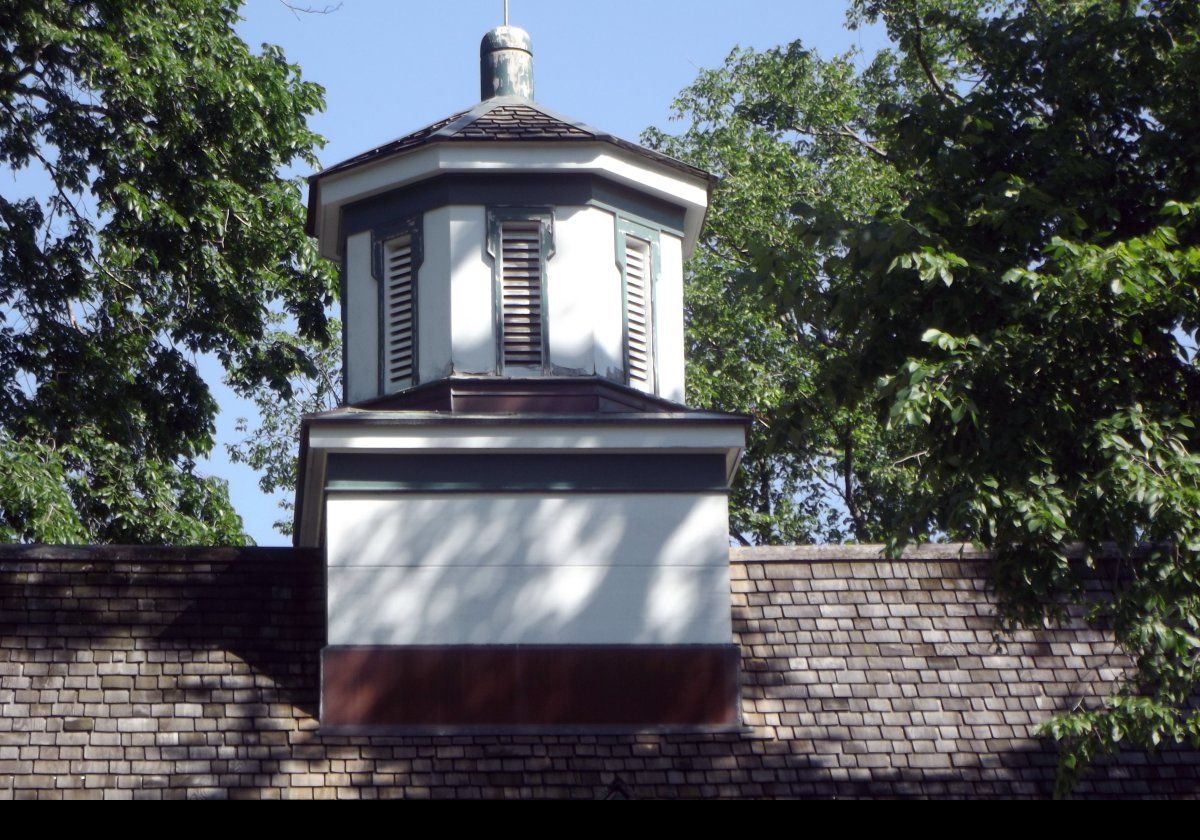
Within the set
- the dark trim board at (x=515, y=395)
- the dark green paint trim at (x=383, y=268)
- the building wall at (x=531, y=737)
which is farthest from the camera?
the dark green paint trim at (x=383, y=268)

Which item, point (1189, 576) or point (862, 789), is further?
point (862, 789)

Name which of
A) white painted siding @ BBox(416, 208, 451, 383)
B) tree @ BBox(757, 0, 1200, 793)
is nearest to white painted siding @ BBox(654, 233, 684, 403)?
white painted siding @ BBox(416, 208, 451, 383)

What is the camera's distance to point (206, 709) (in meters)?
10.5

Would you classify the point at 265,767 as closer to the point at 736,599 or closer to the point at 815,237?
the point at 736,599

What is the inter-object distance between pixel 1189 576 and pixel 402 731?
200 inches

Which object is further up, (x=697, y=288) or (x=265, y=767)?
(x=697, y=288)

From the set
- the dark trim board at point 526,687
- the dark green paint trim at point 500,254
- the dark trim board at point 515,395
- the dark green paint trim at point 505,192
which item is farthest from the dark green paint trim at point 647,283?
the dark trim board at point 526,687

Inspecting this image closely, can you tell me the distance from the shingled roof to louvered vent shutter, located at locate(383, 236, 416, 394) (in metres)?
0.72

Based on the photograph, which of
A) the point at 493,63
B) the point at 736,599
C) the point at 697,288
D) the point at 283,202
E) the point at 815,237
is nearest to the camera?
the point at 815,237

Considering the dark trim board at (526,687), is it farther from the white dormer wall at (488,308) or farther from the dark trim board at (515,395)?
the white dormer wall at (488,308)

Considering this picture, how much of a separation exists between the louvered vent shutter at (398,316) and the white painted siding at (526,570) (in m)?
1.35

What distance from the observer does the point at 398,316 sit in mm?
12383

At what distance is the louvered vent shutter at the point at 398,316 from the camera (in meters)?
12.2

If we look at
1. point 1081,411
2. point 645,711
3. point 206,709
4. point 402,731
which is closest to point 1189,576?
point 1081,411
